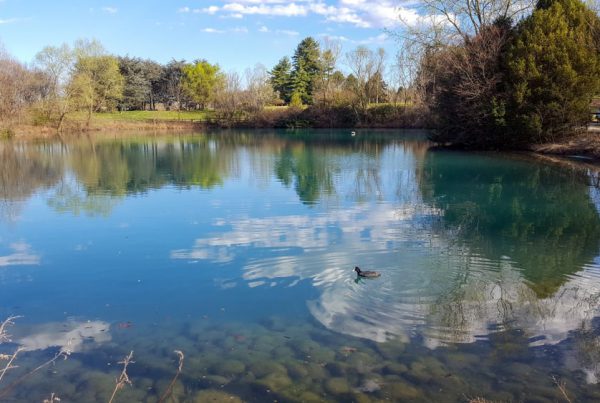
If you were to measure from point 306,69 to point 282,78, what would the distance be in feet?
13.1

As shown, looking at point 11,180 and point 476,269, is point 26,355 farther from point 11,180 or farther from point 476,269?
point 11,180

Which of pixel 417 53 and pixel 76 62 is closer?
pixel 417 53

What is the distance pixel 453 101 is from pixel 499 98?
2.82 metres

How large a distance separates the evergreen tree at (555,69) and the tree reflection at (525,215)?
4.97 metres

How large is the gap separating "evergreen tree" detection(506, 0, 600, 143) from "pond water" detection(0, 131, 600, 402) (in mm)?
10874

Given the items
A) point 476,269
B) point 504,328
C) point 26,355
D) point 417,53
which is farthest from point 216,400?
point 417,53

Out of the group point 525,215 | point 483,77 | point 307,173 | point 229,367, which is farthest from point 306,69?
point 229,367

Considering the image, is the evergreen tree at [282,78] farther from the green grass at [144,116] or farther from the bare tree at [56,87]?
the bare tree at [56,87]

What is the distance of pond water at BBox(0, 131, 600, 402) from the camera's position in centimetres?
482

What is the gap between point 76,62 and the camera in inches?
2039

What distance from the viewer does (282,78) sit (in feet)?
243

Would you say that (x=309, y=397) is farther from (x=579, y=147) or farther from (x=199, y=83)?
(x=199, y=83)

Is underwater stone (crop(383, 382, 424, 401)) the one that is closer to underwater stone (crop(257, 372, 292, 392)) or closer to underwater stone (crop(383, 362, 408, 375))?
underwater stone (crop(383, 362, 408, 375))

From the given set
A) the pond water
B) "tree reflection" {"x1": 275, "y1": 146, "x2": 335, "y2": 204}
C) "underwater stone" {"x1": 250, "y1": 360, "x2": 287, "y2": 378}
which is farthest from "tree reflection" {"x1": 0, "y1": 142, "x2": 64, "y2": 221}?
"underwater stone" {"x1": 250, "y1": 360, "x2": 287, "y2": 378}
